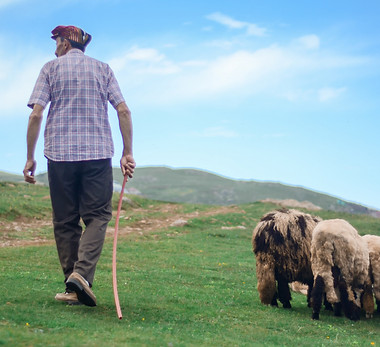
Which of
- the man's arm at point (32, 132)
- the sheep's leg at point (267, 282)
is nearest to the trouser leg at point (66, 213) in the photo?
the man's arm at point (32, 132)

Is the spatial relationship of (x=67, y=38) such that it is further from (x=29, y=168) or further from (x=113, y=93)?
(x=29, y=168)

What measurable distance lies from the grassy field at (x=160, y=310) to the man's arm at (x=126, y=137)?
6.42 ft

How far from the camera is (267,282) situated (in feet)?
27.1

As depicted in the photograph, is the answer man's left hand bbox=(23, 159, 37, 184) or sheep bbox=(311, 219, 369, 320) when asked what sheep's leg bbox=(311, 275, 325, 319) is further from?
man's left hand bbox=(23, 159, 37, 184)

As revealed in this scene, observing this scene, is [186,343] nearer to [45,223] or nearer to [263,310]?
[263,310]

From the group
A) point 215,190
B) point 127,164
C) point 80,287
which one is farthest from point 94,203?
point 215,190

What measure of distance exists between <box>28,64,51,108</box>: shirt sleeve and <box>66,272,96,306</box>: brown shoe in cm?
229

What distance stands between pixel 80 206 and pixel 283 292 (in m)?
4.43

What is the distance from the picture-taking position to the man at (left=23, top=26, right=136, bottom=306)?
19.0 feet

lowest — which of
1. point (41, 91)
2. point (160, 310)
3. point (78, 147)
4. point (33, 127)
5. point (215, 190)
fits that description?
point (160, 310)

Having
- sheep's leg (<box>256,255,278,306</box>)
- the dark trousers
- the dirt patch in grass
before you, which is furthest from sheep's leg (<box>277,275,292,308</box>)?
the dirt patch in grass

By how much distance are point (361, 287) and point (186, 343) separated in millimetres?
4451

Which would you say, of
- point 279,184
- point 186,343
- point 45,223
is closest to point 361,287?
point 186,343

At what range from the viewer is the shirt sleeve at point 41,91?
5.85 m
